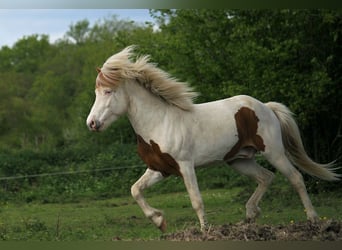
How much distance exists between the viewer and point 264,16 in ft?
43.1

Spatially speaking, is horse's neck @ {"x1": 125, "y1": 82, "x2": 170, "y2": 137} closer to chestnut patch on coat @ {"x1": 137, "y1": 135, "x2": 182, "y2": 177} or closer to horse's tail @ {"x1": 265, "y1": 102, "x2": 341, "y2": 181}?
chestnut patch on coat @ {"x1": 137, "y1": 135, "x2": 182, "y2": 177}

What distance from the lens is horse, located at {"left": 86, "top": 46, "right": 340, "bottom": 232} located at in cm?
752

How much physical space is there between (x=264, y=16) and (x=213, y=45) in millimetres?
1208

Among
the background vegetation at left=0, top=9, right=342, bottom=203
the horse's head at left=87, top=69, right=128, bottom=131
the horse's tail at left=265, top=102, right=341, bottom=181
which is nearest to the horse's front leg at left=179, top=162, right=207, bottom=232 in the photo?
the horse's head at left=87, top=69, right=128, bottom=131

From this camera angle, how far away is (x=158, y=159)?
7.52m

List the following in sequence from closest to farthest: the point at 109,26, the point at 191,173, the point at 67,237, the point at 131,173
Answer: the point at 191,173 < the point at 67,237 < the point at 131,173 < the point at 109,26

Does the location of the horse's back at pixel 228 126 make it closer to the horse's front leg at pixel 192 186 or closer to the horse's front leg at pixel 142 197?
the horse's front leg at pixel 192 186

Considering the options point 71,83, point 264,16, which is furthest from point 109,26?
point 264,16

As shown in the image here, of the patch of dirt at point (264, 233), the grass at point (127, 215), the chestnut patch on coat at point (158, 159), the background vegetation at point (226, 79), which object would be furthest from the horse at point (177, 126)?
the background vegetation at point (226, 79)

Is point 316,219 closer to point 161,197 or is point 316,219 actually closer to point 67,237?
point 67,237

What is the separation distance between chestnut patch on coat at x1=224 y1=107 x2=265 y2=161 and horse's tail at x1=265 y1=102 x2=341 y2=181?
0.55 meters

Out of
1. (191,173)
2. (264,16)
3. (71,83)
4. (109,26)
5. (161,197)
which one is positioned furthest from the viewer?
(109,26)

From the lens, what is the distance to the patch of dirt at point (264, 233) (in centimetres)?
667

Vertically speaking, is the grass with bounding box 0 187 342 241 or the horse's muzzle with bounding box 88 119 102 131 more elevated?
the horse's muzzle with bounding box 88 119 102 131
